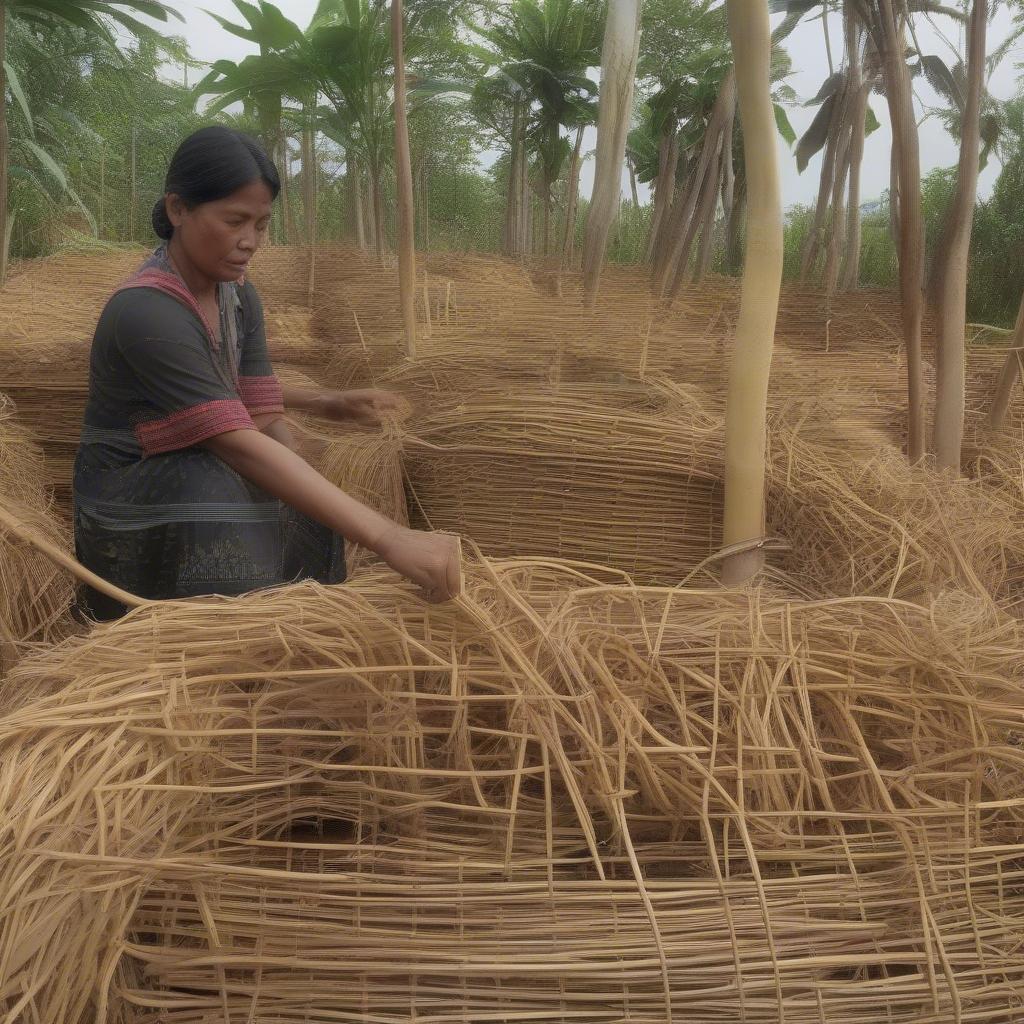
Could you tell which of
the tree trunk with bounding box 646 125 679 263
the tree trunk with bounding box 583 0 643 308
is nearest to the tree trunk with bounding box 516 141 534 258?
the tree trunk with bounding box 646 125 679 263

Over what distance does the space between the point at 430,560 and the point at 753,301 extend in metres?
0.69

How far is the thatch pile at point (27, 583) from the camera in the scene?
1.26 metres

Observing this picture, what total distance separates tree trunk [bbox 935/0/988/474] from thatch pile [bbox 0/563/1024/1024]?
3.91 feet

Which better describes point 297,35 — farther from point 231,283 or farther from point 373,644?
point 373,644

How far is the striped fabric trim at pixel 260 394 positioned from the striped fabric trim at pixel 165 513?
0.81 feet

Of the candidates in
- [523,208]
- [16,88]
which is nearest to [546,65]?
[523,208]

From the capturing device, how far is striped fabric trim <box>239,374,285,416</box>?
4.58 feet

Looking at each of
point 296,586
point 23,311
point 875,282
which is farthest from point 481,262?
point 296,586

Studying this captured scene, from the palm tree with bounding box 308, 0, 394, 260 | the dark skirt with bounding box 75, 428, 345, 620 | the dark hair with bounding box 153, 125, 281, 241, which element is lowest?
the dark skirt with bounding box 75, 428, 345, 620

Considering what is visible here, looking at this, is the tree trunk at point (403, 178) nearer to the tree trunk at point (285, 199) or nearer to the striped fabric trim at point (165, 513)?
the striped fabric trim at point (165, 513)

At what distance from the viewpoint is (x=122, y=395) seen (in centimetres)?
115

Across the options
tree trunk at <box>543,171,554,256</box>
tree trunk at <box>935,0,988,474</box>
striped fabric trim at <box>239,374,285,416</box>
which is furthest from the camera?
tree trunk at <box>543,171,554,256</box>

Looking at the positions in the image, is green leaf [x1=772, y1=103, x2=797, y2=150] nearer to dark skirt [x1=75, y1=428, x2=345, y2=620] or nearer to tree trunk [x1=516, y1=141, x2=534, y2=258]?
tree trunk [x1=516, y1=141, x2=534, y2=258]

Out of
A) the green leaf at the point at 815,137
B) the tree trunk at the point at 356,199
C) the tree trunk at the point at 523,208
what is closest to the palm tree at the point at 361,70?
the tree trunk at the point at 356,199
